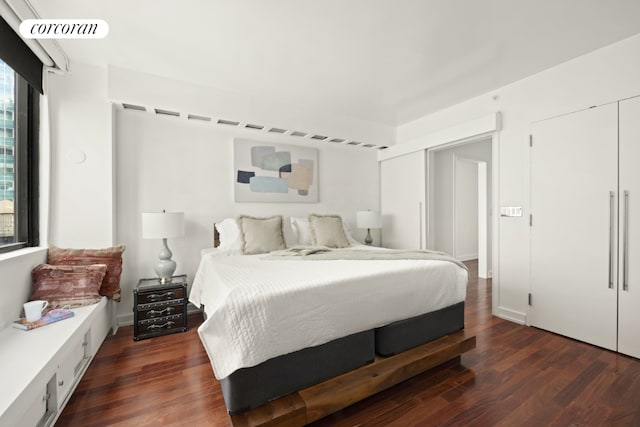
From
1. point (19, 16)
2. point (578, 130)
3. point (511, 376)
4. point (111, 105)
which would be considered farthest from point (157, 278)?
point (578, 130)

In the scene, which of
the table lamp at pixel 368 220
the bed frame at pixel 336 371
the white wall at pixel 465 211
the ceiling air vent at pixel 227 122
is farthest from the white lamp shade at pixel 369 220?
the white wall at pixel 465 211

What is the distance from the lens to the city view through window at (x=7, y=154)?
1.99 meters

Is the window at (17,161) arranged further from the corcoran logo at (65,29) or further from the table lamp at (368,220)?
the table lamp at (368,220)

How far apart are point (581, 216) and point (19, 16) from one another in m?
4.41

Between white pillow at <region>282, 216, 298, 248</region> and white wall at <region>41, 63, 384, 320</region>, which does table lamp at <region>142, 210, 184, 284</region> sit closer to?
white wall at <region>41, 63, 384, 320</region>

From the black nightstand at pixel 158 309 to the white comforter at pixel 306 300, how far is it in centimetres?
66

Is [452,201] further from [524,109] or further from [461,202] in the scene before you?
[524,109]

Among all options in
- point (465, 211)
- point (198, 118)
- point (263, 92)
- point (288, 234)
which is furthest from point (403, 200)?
point (198, 118)

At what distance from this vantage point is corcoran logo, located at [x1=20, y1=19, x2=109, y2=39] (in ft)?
6.03

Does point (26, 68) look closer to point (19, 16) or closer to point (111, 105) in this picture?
point (19, 16)

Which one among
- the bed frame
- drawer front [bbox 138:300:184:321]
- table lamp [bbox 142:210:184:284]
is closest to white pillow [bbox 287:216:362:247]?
table lamp [bbox 142:210:184:284]

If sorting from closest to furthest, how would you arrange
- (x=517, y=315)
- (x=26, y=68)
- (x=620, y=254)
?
1. (x=26, y=68)
2. (x=620, y=254)
3. (x=517, y=315)

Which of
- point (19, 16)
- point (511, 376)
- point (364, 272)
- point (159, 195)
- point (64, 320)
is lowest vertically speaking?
point (511, 376)

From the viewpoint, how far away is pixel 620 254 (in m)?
2.20
